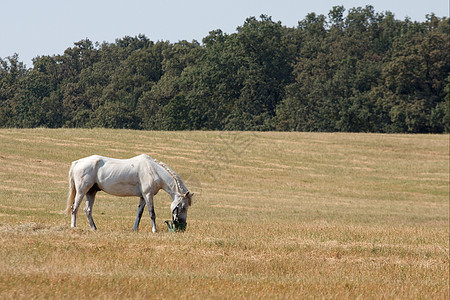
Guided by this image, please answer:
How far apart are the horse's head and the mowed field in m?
0.70

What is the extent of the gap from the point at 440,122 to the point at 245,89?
28.3 m

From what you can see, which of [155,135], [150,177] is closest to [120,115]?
[155,135]

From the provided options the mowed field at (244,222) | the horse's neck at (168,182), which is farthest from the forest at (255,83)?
the horse's neck at (168,182)

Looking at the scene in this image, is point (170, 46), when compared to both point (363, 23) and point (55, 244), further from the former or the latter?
point (55, 244)

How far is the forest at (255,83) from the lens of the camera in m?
77.4

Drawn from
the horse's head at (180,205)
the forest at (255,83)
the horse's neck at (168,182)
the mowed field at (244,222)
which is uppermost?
the forest at (255,83)

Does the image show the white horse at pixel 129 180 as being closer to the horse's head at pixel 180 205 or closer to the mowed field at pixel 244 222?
the horse's head at pixel 180 205

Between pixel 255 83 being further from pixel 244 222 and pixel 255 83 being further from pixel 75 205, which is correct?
pixel 75 205

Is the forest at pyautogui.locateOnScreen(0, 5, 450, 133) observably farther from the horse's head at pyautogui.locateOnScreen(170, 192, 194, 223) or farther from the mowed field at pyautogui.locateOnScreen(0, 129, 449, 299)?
the horse's head at pyautogui.locateOnScreen(170, 192, 194, 223)

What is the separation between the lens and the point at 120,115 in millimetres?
92125

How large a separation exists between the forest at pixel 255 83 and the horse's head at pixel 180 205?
62398mm

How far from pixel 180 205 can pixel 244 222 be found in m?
8.29

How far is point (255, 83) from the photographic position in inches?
3487

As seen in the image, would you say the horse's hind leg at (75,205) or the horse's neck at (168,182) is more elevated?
the horse's neck at (168,182)
